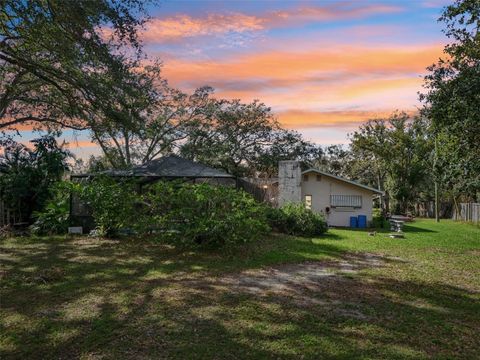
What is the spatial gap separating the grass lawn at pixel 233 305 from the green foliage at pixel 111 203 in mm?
1158

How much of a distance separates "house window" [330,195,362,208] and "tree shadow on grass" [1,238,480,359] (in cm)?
1440

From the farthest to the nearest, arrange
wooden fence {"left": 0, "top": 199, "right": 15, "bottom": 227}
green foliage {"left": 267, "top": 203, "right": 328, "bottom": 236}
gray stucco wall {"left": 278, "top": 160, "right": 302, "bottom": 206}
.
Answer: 1. gray stucco wall {"left": 278, "top": 160, "right": 302, "bottom": 206}
2. green foliage {"left": 267, "top": 203, "right": 328, "bottom": 236}
3. wooden fence {"left": 0, "top": 199, "right": 15, "bottom": 227}

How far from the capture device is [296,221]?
15188 millimetres

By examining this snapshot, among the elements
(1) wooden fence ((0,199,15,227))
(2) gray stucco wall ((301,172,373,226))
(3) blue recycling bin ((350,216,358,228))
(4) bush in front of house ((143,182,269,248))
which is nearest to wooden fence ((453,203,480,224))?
(2) gray stucco wall ((301,172,373,226))

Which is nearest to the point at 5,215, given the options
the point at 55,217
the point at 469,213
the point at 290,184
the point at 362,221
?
the point at 55,217

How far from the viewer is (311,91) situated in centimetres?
1428

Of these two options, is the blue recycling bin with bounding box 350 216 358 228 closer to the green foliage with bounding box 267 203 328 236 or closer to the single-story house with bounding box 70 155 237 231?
the green foliage with bounding box 267 203 328 236

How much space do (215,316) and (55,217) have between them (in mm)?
11221

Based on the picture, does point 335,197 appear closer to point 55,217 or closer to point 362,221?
point 362,221

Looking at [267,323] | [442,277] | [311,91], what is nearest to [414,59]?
[311,91]

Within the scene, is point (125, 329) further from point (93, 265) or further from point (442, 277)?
point (442, 277)

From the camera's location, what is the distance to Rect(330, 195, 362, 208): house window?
867 inches

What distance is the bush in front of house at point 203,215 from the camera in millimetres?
9844

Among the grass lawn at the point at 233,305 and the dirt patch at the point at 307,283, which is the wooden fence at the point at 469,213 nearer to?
the grass lawn at the point at 233,305
